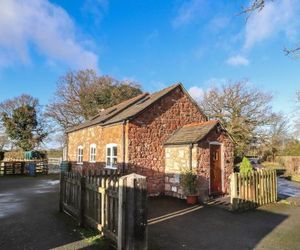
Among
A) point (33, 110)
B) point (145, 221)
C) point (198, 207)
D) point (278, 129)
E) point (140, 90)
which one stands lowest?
point (198, 207)

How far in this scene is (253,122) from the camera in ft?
89.7

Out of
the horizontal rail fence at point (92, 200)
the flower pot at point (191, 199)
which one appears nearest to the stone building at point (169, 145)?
the flower pot at point (191, 199)

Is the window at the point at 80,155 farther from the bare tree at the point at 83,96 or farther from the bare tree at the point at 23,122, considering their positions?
the bare tree at the point at 23,122

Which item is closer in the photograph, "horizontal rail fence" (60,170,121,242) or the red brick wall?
"horizontal rail fence" (60,170,121,242)

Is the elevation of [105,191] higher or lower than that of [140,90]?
lower

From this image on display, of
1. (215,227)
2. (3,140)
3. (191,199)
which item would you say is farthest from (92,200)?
(3,140)

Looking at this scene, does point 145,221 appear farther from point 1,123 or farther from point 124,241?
point 1,123

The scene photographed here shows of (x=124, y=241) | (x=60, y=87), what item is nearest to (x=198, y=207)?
(x=124, y=241)

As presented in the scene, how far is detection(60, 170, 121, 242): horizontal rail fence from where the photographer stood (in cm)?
604

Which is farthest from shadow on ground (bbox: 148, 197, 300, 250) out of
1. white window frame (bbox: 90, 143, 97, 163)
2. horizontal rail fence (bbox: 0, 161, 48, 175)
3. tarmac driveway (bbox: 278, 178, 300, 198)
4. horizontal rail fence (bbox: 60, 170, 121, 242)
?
horizontal rail fence (bbox: 0, 161, 48, 175)

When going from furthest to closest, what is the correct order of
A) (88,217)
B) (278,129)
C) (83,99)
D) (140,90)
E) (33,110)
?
(33,110) < (140,90) < (83,99) < (278,129) < (88,217)

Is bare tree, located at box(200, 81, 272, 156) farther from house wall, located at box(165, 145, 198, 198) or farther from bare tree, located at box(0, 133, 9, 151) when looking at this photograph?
bare tree, located at box(0, 133, 9, 151)

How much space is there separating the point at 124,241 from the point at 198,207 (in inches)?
238

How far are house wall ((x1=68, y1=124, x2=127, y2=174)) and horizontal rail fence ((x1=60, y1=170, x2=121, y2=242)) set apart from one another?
5.08 meters
